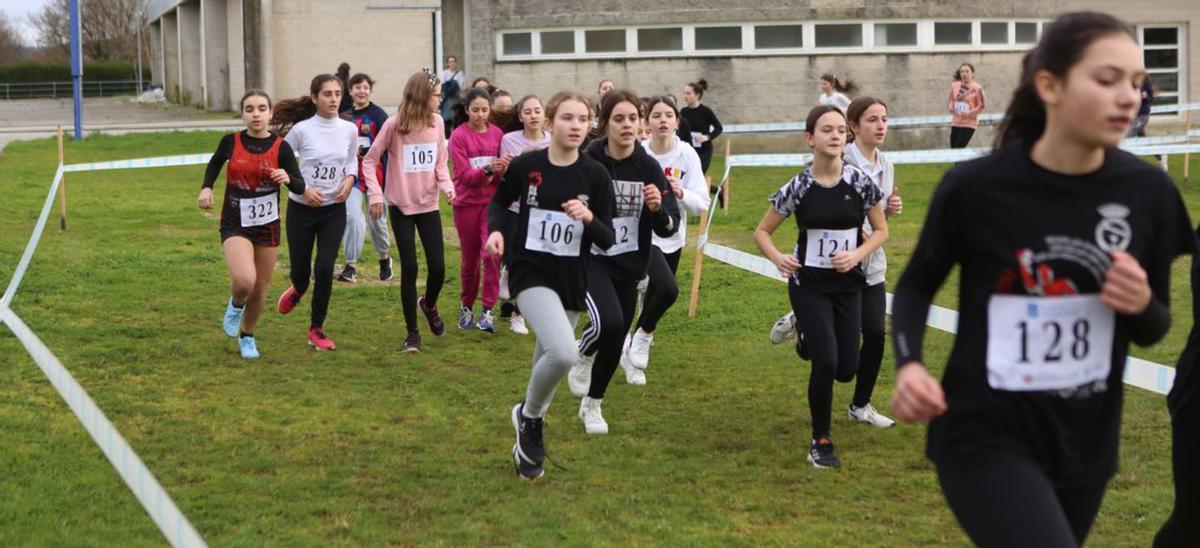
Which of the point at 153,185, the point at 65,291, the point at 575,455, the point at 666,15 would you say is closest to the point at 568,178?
the point at 575,455

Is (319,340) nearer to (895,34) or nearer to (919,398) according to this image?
(919,398)

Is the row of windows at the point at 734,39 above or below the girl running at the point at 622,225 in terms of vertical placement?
above

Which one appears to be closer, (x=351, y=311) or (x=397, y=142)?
(x=397, y=142)

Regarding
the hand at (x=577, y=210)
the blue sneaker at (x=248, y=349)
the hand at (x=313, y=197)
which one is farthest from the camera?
the blue sneaker at (x=248, y=349)

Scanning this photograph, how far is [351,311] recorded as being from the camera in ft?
41.6

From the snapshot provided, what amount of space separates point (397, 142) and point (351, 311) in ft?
A: 7.93

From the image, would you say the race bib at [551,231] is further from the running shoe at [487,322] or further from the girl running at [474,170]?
the running shoe at [487,322]

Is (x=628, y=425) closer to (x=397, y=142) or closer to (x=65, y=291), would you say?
(x=397, y=142)

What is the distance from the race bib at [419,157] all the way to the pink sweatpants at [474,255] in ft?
1.96

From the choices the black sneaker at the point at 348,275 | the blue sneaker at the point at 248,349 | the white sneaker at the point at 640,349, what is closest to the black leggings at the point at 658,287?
the white sneaker at the point at 640,349

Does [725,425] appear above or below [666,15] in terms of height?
below

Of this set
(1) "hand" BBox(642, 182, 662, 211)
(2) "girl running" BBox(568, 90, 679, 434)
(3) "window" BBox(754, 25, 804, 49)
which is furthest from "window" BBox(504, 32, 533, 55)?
(1) "hand" BBox(642, 182, 662, 211)

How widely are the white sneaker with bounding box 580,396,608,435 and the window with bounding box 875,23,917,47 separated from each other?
22.0m

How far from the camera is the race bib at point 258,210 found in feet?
31.6
